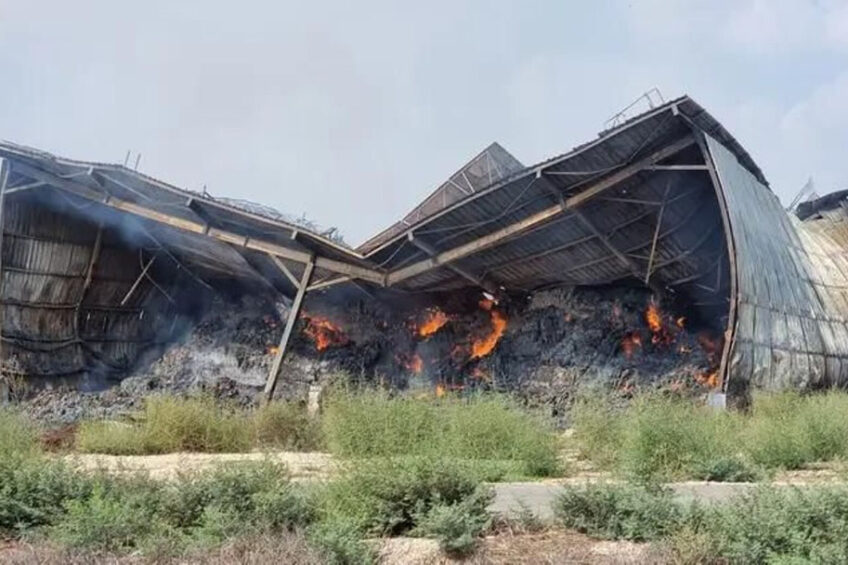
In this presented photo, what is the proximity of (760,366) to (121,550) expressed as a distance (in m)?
11.8

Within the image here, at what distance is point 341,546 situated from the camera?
491 centimetres

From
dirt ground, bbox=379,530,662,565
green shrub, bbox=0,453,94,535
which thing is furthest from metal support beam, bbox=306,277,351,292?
dirt ground, bbox=379,530,662,565

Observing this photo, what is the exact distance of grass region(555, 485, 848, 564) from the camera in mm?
4918

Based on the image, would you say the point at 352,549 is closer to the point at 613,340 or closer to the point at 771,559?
the point at 771,559

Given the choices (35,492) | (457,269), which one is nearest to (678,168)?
(457,269)

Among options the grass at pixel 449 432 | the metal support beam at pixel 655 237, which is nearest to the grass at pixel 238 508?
the grass at pixel 449 432

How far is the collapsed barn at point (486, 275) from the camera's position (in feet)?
47.8

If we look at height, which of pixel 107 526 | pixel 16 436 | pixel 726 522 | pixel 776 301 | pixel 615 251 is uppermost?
pixel 615 251

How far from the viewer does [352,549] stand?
4.91 meters

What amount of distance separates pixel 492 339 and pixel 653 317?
405 centimetres

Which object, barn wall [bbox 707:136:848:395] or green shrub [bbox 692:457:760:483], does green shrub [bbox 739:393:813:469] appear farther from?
barn wall [bbox 707:136:848:395]

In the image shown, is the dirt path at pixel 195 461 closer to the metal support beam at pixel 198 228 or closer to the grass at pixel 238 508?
the grass at pixel 238 508

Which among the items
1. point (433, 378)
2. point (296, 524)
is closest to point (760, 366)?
point (433, 378)

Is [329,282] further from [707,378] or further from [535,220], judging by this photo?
[707,378]
